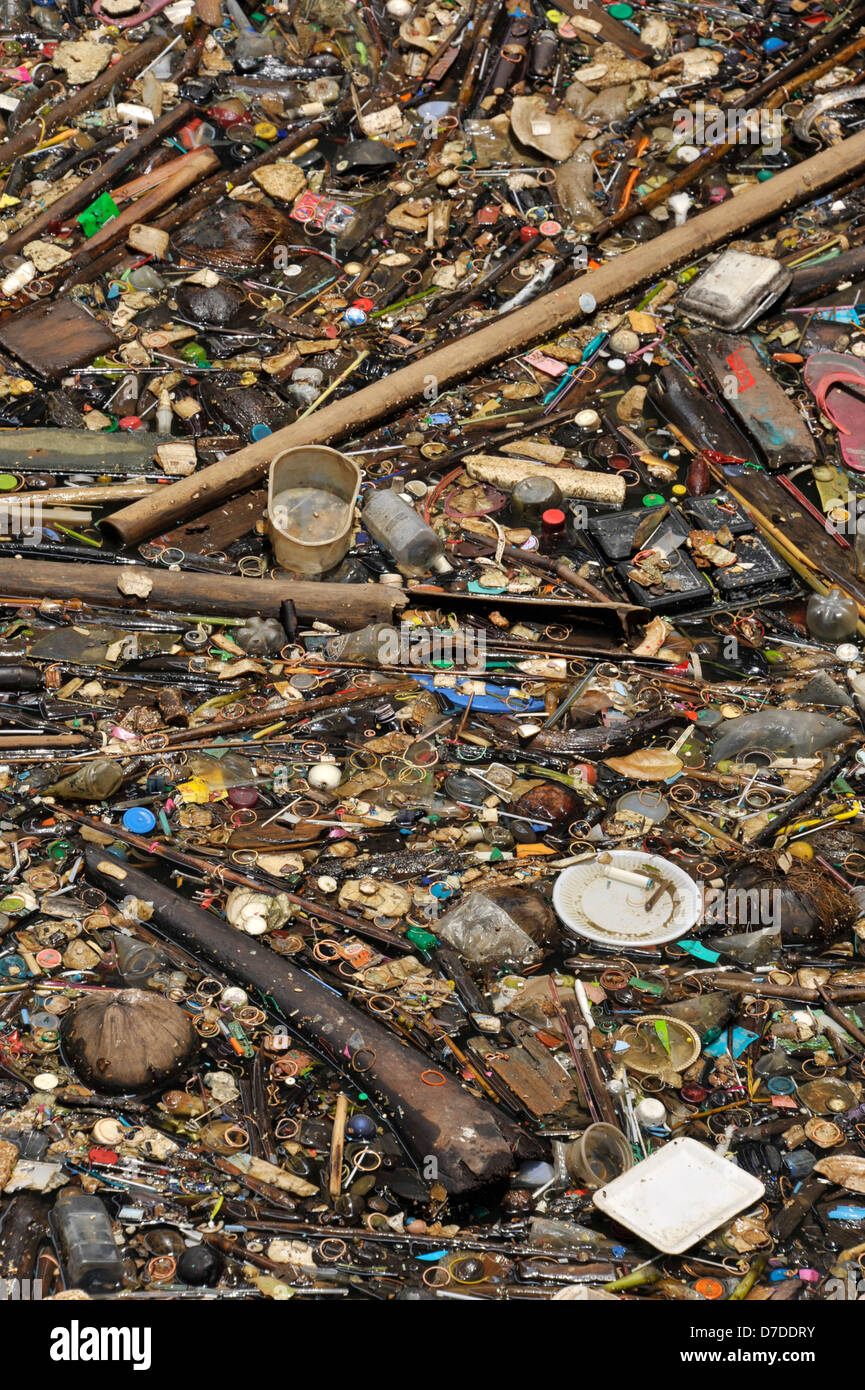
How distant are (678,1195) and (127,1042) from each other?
203cm

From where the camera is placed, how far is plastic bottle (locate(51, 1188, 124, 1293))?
451 centimetres

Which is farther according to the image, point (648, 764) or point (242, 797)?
point (648, 764)

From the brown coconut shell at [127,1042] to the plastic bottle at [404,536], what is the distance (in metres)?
2.78

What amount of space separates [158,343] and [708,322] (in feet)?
10.7

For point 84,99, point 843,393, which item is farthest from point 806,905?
point 84,99

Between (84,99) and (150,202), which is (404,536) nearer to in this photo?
(150,202)

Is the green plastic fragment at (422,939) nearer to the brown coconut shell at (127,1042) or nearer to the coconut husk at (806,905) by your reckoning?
the brown coconut shell at (127,1042)

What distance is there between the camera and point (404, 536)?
691 centimetres

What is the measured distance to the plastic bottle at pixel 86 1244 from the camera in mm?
4508

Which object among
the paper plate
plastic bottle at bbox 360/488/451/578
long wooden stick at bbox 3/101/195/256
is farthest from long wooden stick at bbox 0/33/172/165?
the paper plate

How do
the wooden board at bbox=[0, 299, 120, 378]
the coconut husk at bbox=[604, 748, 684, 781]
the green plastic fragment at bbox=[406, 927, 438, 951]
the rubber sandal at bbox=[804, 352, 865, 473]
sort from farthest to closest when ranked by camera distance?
the rubber sandal at bbox=[804, 352, 865, 473] → the wooden board at bbox=[0, 299, 120, 378] → the coconut husk at bbox=[604, 748, 684, 781] → the green plastic fragment at bbox=[406, 927, 438, 951]

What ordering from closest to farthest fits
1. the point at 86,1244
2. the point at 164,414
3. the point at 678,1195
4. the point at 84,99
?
the point at 86,1244, the point at 678,1195, the point at 164,414, the point at 84,99

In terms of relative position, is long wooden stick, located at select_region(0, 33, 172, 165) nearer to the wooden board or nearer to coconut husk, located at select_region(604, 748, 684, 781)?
the wooden board

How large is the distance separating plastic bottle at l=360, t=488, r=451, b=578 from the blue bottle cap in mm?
1951
